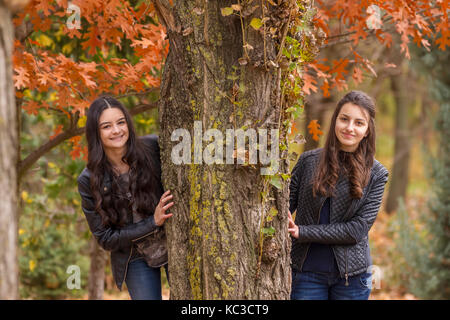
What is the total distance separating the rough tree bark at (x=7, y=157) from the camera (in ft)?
5.54

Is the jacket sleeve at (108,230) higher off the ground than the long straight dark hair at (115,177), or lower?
lower

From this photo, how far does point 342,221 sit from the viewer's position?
9.82ft

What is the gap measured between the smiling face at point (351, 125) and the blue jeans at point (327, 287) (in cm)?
87

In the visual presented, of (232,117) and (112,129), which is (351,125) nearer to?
(232,117)

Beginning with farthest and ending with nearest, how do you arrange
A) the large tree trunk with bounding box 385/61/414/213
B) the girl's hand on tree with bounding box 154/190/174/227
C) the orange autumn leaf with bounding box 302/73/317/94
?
the large tree trunk with bounding box 385/61/414/213, the orange autumn leaf with bounding box 302/73/317/94, the girl's hand on tree with bounding box 154/190/174/227

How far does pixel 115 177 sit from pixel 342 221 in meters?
1.51

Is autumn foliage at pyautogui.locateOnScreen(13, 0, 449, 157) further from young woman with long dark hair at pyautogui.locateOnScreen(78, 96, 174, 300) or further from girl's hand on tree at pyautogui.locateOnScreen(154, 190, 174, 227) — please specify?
girl's hand on tree at pyautogui.locateOnScreen(154, 190, 174, 227)

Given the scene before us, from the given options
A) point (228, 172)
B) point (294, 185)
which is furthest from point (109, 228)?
point (294, 185)

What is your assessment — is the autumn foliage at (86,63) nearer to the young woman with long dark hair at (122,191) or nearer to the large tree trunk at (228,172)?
the young woman with long dark hair at (122,191)

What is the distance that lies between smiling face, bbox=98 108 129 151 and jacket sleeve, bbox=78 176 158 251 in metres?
0.29

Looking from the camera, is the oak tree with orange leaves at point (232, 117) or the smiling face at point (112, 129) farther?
the smiling face at point (112, 129)

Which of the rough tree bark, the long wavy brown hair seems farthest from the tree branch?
the rough tree bark

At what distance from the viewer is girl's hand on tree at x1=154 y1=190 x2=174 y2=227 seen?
2775mm

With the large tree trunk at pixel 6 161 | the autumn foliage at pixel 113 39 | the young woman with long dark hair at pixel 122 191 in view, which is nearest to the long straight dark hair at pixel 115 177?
the young woman with long dark hair at pixel 122 191
